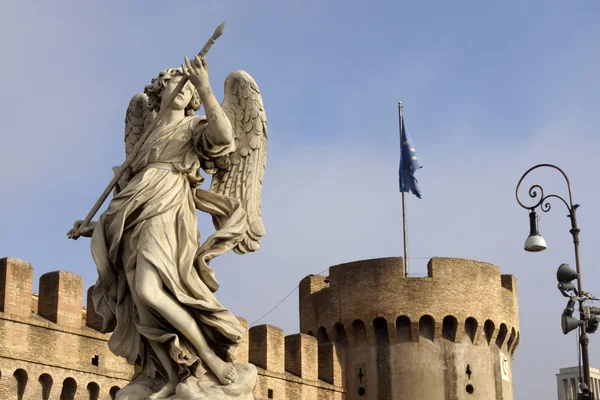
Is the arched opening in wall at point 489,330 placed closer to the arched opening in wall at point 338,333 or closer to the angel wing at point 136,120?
the arched opening in wall at point 338,333

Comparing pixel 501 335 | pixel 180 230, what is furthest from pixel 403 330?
pixel 180 230

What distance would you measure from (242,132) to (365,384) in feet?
94.8

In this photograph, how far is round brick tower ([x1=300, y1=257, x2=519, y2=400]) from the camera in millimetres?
36188

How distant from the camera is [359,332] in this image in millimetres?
36844

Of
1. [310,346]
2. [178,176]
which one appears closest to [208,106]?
[178,176]

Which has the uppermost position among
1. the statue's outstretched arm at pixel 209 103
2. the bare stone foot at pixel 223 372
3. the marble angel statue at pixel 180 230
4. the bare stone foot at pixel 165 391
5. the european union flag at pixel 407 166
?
the european union flag at pixel 407 166

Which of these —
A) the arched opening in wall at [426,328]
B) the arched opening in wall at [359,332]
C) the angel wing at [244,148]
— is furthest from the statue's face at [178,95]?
the arched opening in wall at [426,328]

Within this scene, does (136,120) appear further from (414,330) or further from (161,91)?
(414,330)

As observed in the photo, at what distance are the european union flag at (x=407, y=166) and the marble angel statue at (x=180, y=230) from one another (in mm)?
30820

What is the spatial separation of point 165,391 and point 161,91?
70.6 inches

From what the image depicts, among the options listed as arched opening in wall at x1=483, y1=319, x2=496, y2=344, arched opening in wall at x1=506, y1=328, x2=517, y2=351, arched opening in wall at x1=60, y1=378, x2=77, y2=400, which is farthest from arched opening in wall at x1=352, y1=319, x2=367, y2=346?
arched opening in wall at x1=60, y1=378, x2=77, y2=400

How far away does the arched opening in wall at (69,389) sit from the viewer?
26.8 meters

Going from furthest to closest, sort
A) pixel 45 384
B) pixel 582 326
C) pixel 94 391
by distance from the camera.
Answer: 1. pixel 94 391
2. pixel 45 384
3. pixel 582 326

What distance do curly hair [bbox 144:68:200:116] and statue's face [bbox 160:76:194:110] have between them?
0.10ft
